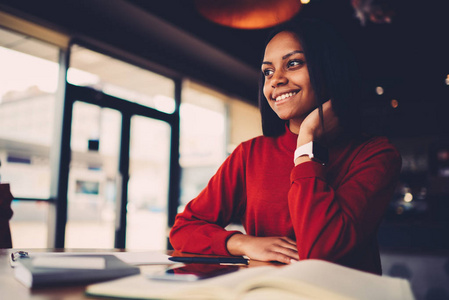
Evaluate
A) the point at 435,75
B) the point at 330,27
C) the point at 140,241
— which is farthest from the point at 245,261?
the point at 435,75

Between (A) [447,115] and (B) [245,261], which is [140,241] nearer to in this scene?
(B) [245,261]

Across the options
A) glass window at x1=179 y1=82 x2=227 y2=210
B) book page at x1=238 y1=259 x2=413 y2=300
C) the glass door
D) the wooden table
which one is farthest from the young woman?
glass window at x1=179 y1=82 x2=227 y2=210

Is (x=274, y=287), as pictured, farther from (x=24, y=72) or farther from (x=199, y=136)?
(x=199, y=136)

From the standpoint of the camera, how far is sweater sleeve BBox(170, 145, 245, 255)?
3.51 ft

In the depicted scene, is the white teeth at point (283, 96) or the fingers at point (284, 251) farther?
the white teeth at point (283, 96)

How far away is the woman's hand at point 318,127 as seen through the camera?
3.33 feet

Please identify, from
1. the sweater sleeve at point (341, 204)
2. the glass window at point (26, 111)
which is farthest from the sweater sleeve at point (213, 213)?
the glass window at point (26, 111)

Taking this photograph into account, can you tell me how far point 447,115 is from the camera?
5.87 metres

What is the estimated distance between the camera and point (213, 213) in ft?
3.92

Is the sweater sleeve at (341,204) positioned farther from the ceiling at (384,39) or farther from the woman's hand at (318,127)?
the ceiling at (384,39)

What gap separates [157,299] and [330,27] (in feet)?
3.32

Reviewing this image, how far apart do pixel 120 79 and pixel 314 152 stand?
436 cm

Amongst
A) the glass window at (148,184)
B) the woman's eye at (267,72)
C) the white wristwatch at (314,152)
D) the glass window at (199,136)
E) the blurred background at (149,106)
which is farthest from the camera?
the glass window at (199,136)

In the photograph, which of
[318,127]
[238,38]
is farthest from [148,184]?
[318,127]
